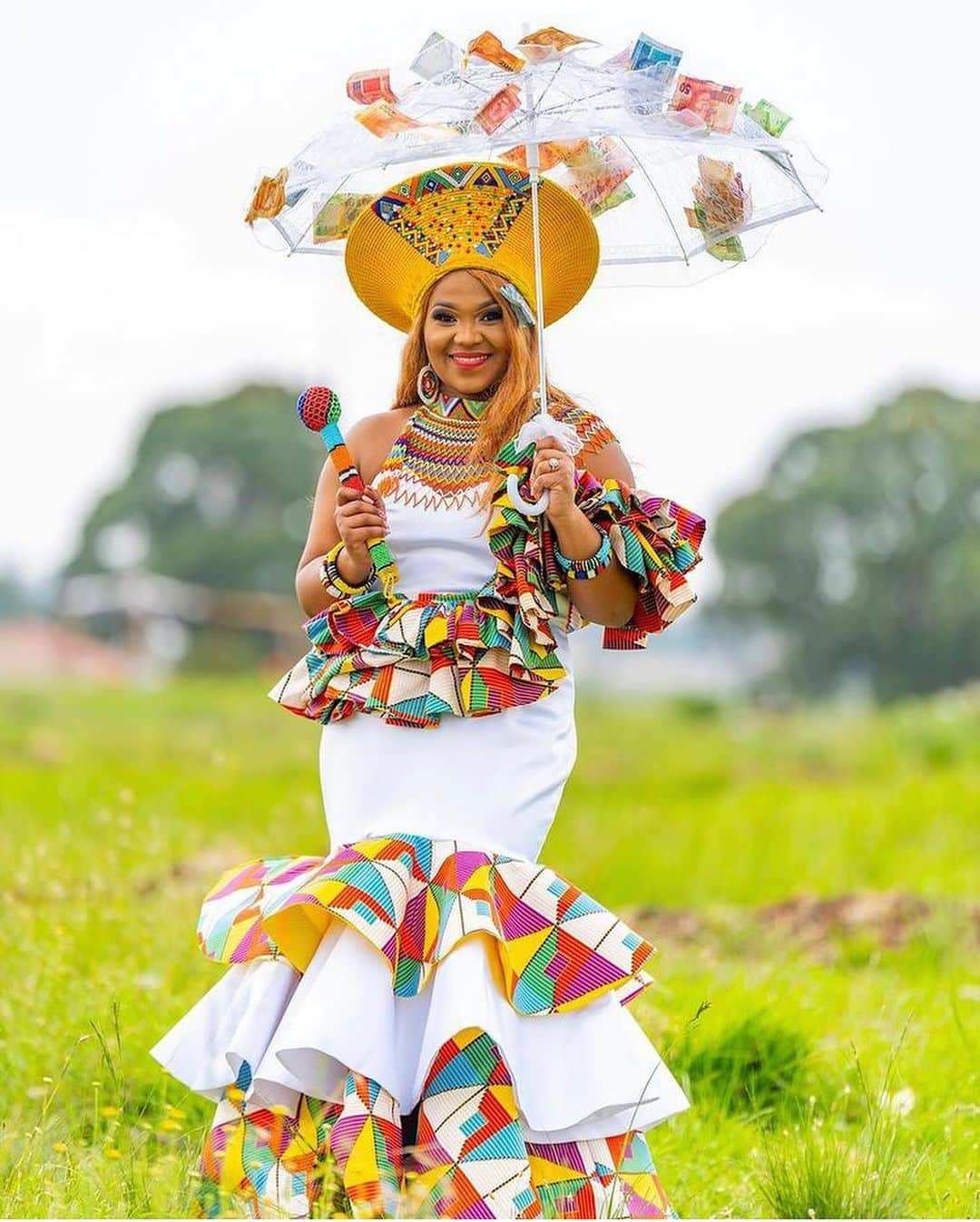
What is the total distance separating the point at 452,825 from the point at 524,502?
67 centimetres

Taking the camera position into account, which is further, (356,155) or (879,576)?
(879,576)

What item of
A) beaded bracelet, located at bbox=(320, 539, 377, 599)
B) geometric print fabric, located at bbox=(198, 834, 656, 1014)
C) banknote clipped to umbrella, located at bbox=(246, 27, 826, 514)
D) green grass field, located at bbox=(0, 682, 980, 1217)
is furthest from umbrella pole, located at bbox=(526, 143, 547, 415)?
green grass field, located at bbox=(0, 682, 980, 1217)

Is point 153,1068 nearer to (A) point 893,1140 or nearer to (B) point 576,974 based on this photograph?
(B) point 576,974

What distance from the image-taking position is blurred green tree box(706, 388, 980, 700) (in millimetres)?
27656

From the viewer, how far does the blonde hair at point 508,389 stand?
3.82 meters

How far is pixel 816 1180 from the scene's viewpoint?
353 centimetres

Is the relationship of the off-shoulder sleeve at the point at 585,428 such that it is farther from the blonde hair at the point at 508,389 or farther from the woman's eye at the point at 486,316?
the woman's eye at the point at 486,316

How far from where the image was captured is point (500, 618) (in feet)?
12.0

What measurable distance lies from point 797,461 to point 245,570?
10.5 meters

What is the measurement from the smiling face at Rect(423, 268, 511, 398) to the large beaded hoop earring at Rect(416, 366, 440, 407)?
0.07 metres

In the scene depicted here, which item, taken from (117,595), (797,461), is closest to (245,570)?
(117,595)

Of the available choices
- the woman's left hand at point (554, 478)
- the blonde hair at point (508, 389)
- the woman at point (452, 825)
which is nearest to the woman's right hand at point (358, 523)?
the woman at point (452, 825)

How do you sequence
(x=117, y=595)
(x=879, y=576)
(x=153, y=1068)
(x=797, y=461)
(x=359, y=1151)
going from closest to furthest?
(x=359, y=1151), (x=153, y=1068), (x=879, y=576), (x=797, y=461), (x=117, y=595)

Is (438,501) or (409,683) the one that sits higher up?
(438,501)
